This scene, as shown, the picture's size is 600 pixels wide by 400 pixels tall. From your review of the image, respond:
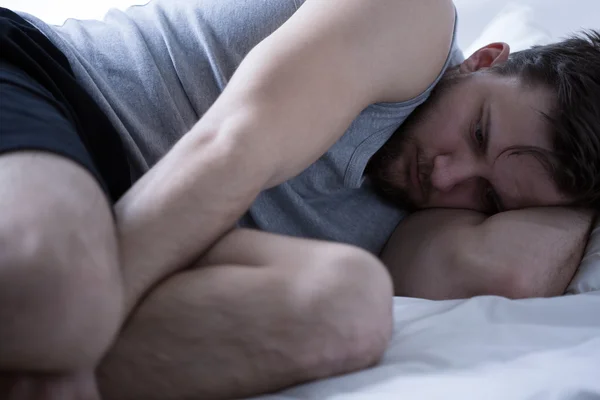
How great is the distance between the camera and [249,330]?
63cm

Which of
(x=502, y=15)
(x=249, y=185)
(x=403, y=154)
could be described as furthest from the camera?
(x=502, y=15)

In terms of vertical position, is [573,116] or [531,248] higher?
[573,116]

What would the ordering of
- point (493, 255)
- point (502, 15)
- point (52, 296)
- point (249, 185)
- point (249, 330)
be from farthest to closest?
point (502, 15) < point (493, 255) < point (249, 185) < point (249, 330) < point (52, 296)

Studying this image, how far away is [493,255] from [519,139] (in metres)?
0.20

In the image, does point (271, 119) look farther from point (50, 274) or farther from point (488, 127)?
point (488, 127)

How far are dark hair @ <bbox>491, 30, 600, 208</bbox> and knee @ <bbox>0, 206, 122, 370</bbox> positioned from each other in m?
0.76

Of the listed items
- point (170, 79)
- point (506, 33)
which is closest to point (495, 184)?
point (170, 79)

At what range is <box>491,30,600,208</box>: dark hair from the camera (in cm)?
101

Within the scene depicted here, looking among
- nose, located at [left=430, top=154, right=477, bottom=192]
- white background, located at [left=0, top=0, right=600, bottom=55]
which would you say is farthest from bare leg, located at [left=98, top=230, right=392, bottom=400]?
white background, located at [left=0, top=0, right=600, bottom=55]

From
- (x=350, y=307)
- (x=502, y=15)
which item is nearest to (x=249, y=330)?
(x=350, y=307)

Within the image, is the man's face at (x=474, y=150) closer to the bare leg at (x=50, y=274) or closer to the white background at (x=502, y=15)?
the white background at (x=502, y=15)

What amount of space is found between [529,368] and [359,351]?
186 millimetres

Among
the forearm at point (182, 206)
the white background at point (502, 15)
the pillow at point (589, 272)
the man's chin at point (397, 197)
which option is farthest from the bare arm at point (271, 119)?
the white background at point (502, 15)

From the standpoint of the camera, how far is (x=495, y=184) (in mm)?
1107
